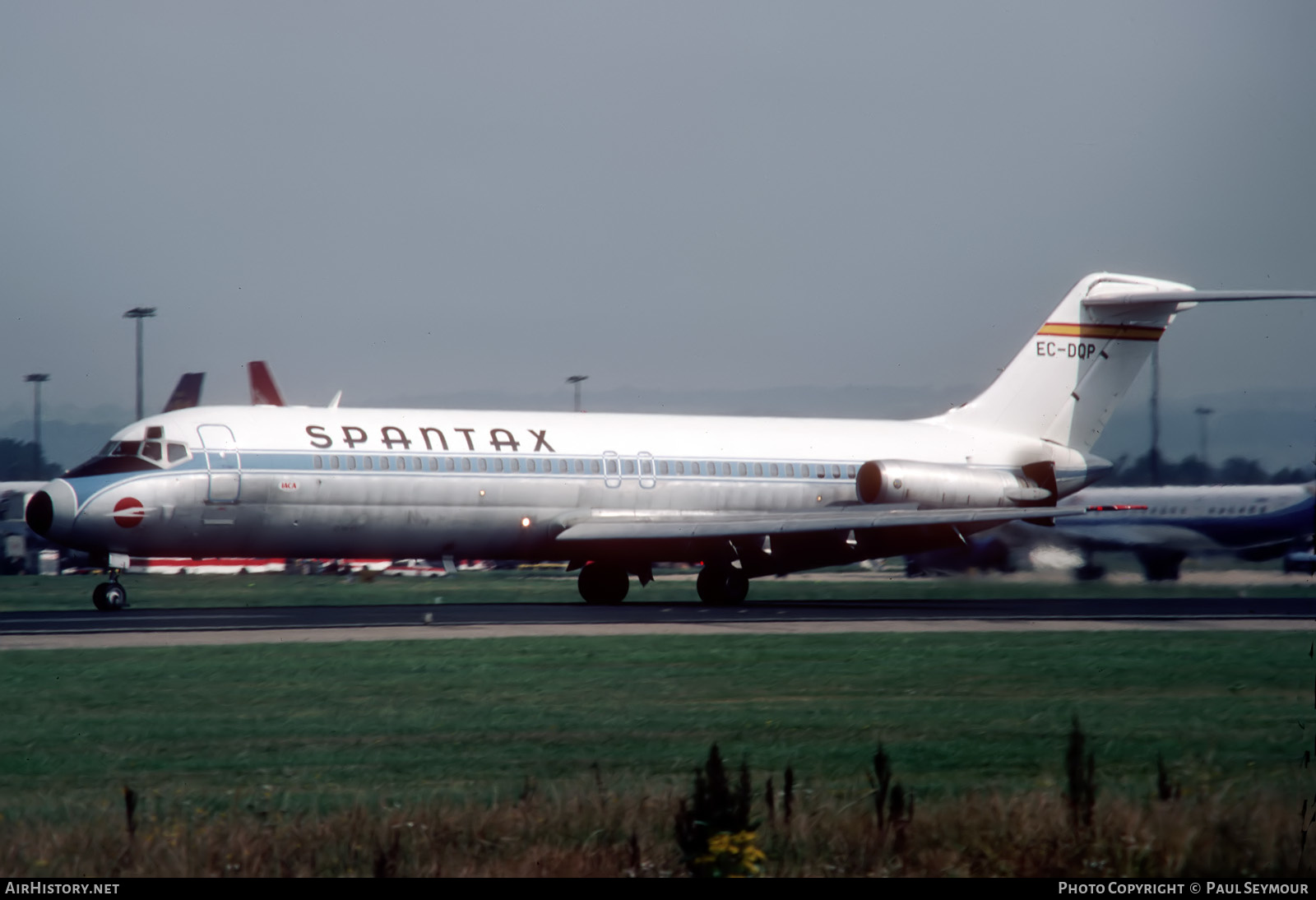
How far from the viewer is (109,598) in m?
32.2

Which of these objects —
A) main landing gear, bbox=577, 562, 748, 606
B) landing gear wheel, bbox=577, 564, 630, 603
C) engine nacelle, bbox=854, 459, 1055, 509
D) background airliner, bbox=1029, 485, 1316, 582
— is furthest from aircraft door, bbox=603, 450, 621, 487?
background airliner, bbox=1029, 485, 1316, 582

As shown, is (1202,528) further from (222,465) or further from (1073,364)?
(222,465)

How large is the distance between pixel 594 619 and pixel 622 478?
25.9 ft

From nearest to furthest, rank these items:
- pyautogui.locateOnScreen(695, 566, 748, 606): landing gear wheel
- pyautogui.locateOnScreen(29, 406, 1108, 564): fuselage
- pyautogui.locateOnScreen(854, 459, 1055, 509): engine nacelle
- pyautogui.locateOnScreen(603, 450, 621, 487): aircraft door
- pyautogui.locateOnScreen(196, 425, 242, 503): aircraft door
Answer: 1. pyautogui.locateOnScreen(29, 406, 1108, 564): fuselage
2. pyautogui.locateOnScreen(196, 425, 242, 503): aircraft door
3. pyautogui.locateOnScreen(603, 450, 621, 487): aircraft door
4. pyautogui.locateOnScreen(695, 566, 748, 606): landing gear wheel
5. pyautogui.locateOnScreen(854, 459, 1055, 509): engine nacelle

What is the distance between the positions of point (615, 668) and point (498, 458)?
15513mm

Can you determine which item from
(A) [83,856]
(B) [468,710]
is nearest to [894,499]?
(B) [468,710]

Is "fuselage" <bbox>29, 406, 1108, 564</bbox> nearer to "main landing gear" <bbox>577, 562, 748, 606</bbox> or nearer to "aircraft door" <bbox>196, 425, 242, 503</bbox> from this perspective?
"aircraft door" <bbox>196, 425, 242, 503</bbox>

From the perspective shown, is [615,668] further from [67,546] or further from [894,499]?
[894,499]

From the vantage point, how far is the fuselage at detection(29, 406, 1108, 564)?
32.8 m

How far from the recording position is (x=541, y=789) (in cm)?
1270

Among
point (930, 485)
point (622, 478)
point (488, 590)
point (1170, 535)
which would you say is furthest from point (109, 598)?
point (1170, 535)

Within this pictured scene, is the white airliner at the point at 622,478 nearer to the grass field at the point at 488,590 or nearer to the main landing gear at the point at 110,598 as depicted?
the main landing gear at the point at 110,598

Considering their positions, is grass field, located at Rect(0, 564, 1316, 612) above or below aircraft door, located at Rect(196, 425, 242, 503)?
below

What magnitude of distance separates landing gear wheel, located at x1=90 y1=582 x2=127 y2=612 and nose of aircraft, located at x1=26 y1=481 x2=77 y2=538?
4.63 feet
